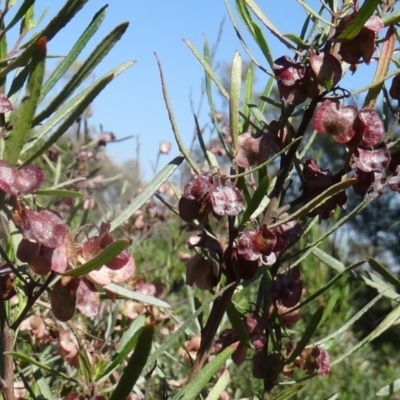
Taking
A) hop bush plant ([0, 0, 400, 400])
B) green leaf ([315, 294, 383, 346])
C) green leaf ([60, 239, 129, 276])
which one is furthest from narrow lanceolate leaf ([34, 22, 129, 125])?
green leaf ([315, 294, 383, 346])

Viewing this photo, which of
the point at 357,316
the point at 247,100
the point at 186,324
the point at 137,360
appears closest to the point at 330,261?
the point at 357,316

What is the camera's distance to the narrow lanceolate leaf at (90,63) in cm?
47

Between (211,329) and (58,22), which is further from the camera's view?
(211,329)

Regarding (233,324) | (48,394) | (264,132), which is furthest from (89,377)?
(264,132)

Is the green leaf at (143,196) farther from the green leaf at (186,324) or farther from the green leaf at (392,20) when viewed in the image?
the green leaf at (392,20)

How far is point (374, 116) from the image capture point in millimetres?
570

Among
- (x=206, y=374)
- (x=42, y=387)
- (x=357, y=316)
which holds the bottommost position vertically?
(x=42, y=387)

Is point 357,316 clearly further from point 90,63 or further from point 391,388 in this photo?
point 90,63

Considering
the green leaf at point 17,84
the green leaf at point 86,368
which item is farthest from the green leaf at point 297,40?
the green leaf at point 86,368

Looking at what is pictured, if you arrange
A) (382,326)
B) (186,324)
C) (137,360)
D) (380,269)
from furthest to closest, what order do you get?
(382,326) → (380,269) → (186,324) → (137,360)

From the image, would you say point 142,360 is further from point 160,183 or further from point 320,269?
point 320,269

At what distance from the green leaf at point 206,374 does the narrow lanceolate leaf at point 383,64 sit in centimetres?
24

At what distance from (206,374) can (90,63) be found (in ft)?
0.77

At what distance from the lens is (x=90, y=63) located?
471mm
